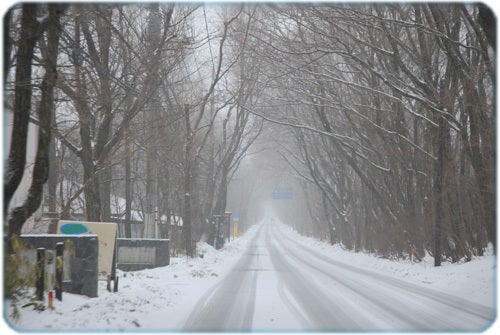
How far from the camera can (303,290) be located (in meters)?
13.6

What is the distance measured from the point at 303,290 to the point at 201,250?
16520 mm

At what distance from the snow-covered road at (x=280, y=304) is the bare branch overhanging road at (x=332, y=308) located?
0.01 metres

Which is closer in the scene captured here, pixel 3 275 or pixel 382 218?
pixel 3 275

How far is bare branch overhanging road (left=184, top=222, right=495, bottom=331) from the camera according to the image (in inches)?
338

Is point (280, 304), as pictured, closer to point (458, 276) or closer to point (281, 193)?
point (458, 276)

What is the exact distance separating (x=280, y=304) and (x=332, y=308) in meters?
1.03

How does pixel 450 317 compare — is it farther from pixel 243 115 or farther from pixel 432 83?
pixel 243 115

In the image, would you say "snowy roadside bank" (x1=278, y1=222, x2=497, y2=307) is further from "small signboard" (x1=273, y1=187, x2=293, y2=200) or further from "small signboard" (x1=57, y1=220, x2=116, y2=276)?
"small signboard" (x1=273, y1=187, x2=293, y2=200)

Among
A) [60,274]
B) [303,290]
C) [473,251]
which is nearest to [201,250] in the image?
[473,251]

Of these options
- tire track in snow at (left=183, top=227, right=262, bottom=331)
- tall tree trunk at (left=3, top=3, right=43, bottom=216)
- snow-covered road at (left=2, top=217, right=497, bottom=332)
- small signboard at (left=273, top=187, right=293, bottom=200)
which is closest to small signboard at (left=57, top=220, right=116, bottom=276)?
snow-covered road at (left=2, top=217, right=497, bottom=332)

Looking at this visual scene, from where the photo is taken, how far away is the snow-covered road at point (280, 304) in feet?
→ 27.2

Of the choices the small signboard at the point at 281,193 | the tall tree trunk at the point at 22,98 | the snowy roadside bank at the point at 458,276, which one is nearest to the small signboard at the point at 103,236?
the tall tree trunk at the point at 22,98

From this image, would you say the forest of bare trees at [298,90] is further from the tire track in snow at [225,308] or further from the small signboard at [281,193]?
the small signboard at [281,193]

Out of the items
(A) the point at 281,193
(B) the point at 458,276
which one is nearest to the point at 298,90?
(B) the point at 458,276
